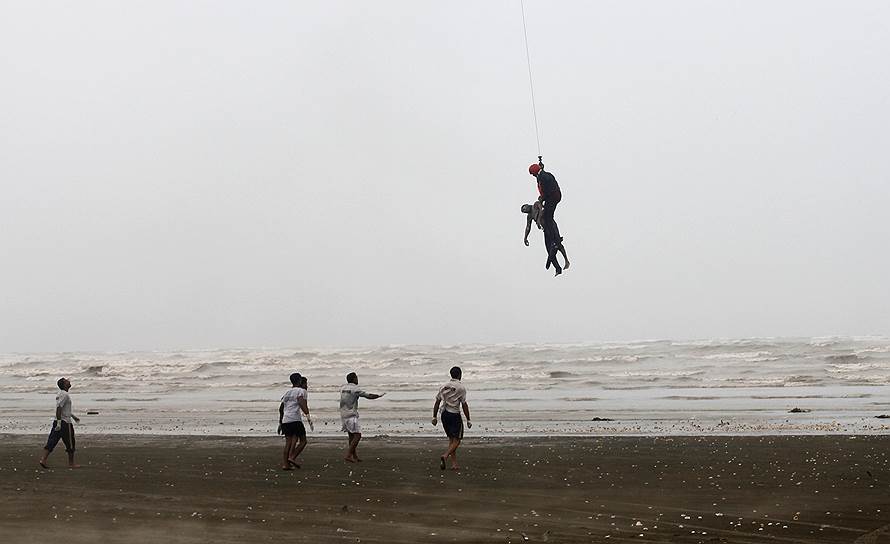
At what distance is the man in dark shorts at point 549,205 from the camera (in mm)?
14898

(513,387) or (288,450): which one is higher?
(288,450)

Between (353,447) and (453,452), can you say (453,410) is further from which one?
(353,447)

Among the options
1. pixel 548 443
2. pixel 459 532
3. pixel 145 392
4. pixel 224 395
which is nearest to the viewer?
pixel 459 532

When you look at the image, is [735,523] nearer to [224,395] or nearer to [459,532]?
[459,532]

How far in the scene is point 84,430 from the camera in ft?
80.8

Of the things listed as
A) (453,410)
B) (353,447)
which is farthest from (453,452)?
(353,447)

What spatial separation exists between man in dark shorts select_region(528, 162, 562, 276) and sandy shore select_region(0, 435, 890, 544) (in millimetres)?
3353

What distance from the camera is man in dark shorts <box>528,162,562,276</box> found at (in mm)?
→ 14898

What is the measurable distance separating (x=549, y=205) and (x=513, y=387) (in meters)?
25.8

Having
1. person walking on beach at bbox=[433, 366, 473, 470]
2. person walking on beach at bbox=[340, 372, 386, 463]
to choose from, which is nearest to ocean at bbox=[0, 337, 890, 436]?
person walking on beach at bbox=[340, 372, 386, 463]

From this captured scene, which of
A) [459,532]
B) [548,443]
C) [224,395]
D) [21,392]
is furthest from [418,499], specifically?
[21,392]

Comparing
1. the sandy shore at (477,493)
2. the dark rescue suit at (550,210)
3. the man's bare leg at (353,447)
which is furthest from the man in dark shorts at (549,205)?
the man's bare leg at (353,447)

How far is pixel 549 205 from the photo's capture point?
49.8 feet

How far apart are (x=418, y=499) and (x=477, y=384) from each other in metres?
29.9
